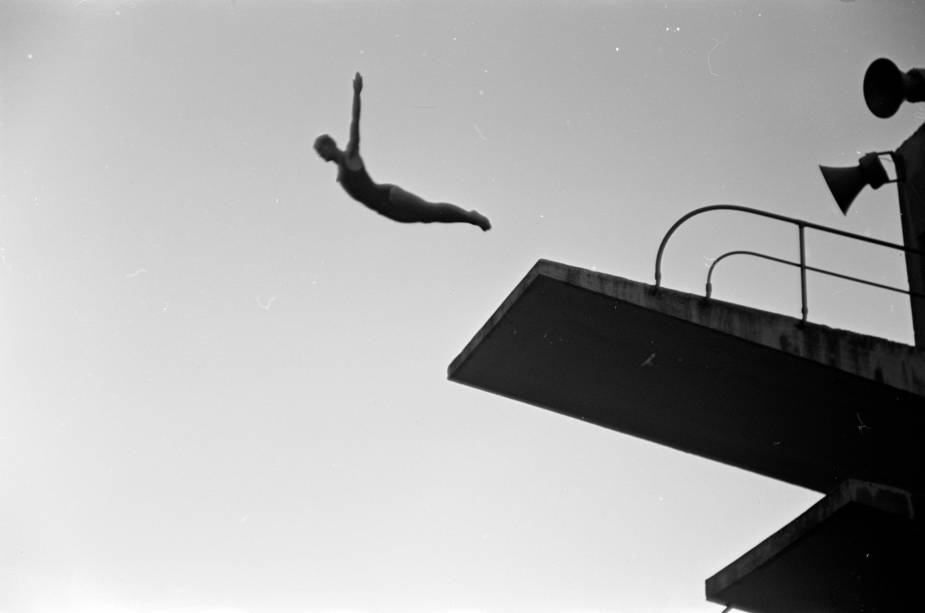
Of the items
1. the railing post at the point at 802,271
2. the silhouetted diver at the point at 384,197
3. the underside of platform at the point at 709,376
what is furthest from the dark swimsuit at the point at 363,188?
the railing post at the point at 802,271

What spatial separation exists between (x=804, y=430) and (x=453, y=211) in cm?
462

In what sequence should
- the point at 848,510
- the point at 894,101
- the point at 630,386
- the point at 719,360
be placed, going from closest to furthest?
the point at 848,510, the point at 719,360, the point at 630,386, the point at 894,101

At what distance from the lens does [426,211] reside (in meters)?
11.2

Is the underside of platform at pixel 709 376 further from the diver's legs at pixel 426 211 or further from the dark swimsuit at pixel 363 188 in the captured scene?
the dark swimsuit at pixel 363 188

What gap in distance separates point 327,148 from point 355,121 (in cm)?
65

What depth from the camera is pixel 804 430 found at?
12.8m

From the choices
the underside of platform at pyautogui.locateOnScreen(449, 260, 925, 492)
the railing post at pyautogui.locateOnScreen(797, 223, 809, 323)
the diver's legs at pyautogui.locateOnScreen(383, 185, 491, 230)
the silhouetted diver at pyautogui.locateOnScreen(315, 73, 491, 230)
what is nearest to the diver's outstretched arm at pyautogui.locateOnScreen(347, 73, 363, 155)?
the silhouetted diver at pyautogui.locateOnScreen(315, 73, 491, 230)

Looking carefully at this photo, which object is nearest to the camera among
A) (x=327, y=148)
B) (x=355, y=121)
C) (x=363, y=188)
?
(x=355, y=121)

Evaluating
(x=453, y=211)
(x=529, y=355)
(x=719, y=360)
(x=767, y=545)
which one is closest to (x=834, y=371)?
(x=719, y=360)

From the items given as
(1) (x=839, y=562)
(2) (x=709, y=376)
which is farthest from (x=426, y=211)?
(1) (x=839, y=562)

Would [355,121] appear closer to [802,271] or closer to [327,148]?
[327,148]

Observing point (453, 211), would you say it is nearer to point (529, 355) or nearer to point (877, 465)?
point (529, 355)

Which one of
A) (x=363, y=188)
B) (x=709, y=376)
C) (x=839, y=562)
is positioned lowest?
(x=839, y=562)

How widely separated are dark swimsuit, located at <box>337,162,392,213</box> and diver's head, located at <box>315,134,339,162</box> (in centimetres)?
13
